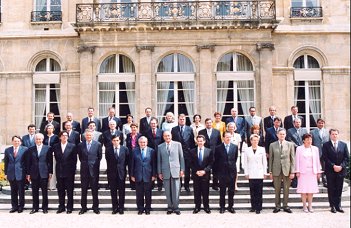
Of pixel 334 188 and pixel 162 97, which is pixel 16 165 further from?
pixel 162 97

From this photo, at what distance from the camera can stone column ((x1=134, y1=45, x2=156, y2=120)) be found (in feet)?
60.3

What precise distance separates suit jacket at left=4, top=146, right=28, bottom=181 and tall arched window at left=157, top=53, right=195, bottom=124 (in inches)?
338

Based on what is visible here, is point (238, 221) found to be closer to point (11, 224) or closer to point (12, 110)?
point (11, 224)

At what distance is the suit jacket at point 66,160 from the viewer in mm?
10352

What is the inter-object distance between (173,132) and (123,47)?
26.6 feet

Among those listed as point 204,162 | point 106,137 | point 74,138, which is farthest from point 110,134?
point 204,162

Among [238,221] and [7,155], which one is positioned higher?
[7,155]

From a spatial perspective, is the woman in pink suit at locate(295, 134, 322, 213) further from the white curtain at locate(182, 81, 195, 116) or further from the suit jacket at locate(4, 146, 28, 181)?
the white curtain at locate(182, 81, 195, 116)

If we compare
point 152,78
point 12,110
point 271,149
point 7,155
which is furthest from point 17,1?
point 271,149

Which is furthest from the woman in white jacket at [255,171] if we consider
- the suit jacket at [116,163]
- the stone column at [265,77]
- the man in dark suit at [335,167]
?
the stone column at [265,77]

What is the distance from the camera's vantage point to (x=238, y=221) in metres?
9.31

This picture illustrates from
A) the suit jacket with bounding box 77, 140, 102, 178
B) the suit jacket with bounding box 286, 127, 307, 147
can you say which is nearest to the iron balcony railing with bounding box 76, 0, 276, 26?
the suit jacket with bounding box 286, 127, 307, 147

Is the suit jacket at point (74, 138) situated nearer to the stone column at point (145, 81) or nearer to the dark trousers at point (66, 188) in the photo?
the dark trousers at point (66, 188)

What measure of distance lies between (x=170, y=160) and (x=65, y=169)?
2.43m
